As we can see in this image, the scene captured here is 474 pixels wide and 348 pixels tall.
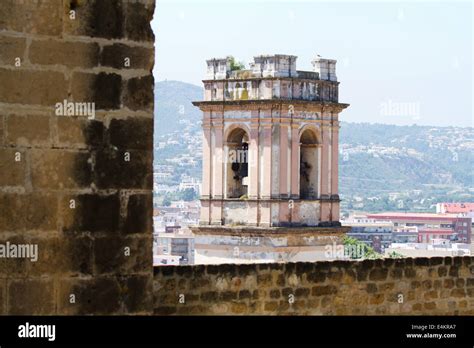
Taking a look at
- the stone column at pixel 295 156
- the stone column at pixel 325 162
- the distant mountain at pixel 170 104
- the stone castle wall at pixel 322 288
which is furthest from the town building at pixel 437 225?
the stone castle wall at pixel 322 288

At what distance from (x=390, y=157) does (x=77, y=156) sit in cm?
12360

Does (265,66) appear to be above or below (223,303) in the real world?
above

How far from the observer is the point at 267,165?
45656mm

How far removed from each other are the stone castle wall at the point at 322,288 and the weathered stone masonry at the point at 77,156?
225cm

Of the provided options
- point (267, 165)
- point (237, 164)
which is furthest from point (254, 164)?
point (237, 164)

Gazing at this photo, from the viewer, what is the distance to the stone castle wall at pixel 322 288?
8336mm

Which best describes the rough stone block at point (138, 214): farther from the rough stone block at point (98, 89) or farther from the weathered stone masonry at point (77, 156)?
the rough stone block at point (98, 89)

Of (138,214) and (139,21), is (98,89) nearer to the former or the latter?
(139,21)

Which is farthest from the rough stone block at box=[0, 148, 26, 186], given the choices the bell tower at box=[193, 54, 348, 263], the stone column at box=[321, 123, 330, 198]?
the stone column at box=[321, 123, 330, 198]

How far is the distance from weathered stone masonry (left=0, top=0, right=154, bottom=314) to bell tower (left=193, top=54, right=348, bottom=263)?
38.2m

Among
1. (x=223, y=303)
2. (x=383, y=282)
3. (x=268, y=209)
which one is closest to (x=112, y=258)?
(x=223, y=303)
